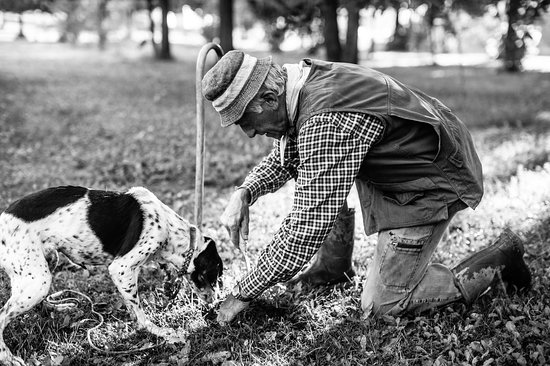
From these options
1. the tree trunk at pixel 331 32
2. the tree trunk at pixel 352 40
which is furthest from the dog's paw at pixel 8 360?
the tree trunk at pixel 352 40

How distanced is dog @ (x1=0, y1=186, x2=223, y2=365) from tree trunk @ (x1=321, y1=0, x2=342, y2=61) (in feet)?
40.6

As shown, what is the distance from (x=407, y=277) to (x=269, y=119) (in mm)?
1410

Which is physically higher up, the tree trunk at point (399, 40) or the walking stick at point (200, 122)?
the tree trunk at point (399, 40)

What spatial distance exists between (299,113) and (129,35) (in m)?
45.0

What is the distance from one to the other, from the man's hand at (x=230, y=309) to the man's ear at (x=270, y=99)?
1.20 metres

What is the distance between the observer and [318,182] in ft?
9.82

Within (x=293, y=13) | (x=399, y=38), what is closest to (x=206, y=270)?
(x=293, y=13)

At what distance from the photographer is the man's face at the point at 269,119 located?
305 cm

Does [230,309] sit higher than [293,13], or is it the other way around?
[293,13]

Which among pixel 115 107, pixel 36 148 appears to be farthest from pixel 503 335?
pixel 115 107

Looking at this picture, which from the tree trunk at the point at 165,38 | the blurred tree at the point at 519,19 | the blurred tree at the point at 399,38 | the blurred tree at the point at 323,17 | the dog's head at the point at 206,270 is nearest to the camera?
the dog's head at the point at 206,270

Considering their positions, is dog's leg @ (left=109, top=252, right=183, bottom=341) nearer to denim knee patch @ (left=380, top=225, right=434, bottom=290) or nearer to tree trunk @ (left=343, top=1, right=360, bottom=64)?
denim knee patch @ (left=380, top=225, right=434, bottom=290)

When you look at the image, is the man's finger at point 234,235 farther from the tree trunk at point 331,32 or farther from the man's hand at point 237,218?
the tree trunk at point 331,32

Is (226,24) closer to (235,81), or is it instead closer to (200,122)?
(200,122)
